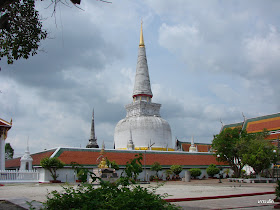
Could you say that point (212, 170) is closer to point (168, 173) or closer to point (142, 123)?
Result: point (168, 173)

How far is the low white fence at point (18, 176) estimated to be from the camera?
3158cm

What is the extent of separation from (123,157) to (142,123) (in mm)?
15594

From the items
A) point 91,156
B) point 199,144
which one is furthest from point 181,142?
point 91,156

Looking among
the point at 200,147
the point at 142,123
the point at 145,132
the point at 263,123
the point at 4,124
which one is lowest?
the point at 200,147

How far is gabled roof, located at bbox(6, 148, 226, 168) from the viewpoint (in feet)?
121

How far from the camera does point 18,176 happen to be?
32531 millimetres

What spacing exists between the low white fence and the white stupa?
20.2 m

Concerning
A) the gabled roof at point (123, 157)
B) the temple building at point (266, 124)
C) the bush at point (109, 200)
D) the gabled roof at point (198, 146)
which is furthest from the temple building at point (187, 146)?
the bush at point (109, 200)

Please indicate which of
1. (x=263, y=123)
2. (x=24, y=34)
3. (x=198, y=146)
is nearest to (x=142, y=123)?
(x=198, y=146)

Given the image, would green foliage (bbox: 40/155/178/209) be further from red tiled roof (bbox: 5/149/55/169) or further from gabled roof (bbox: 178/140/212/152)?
gabled roof (bbox: 178/140/212/152)

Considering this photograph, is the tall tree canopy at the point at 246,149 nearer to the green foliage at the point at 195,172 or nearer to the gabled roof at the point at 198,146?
the green foliage at the point at 195,172

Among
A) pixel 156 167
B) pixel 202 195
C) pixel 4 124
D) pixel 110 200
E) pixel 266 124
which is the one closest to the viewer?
pixel 110 200

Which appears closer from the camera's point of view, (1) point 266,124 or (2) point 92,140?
(1) point 266,124

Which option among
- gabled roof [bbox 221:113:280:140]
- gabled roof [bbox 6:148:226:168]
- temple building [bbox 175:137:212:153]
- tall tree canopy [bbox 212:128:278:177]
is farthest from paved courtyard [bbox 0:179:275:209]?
temple building [bbox 175:137:212:153]
